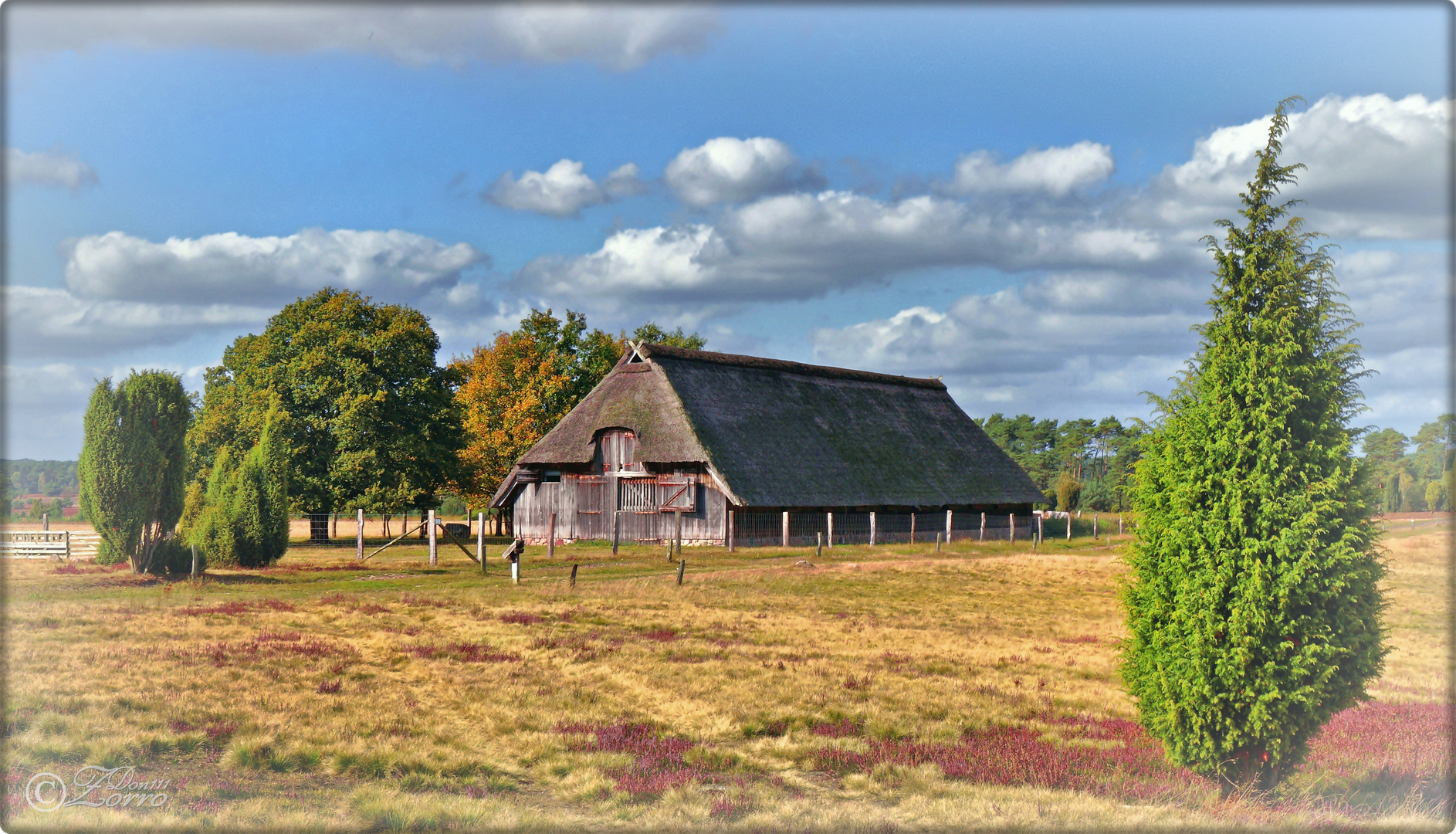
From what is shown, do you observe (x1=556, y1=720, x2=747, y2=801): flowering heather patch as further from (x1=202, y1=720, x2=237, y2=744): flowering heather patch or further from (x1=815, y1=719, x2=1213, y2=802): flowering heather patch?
(x1=202, y1=720, x2=237, y2=744): flowering heather patch

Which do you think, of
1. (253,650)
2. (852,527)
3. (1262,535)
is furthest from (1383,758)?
(852,527)

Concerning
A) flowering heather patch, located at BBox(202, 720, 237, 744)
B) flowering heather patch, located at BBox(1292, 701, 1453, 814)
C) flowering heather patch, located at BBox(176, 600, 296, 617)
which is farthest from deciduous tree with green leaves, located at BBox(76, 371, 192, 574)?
flowering heather patch, located at BBox(1292, 701, 1453, 814)

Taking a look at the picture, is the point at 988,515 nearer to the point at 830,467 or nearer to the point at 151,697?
the point at 830,467

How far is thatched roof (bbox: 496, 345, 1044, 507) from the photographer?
4519 centimetres

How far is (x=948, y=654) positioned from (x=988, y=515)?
129ft

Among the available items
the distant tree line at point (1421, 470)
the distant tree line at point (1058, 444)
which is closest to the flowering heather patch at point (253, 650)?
the distant tree line at point (1421, 470)

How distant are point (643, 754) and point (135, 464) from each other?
21.2 meters

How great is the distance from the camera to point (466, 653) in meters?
18.1

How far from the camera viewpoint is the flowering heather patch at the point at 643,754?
36.3 ft

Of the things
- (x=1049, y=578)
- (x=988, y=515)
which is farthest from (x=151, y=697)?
(x=988, y=515)

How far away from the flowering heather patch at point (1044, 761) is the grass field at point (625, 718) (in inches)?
1.9

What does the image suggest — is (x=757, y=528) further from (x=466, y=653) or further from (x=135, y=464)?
(x=466, y=653)

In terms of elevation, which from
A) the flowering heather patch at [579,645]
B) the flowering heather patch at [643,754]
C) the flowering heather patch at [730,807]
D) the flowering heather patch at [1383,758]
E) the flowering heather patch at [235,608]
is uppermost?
the flowering heather patch at [235,608]

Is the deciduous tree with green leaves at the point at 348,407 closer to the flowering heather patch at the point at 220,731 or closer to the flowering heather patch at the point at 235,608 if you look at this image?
the flowering heather patch at the point at 235,608
